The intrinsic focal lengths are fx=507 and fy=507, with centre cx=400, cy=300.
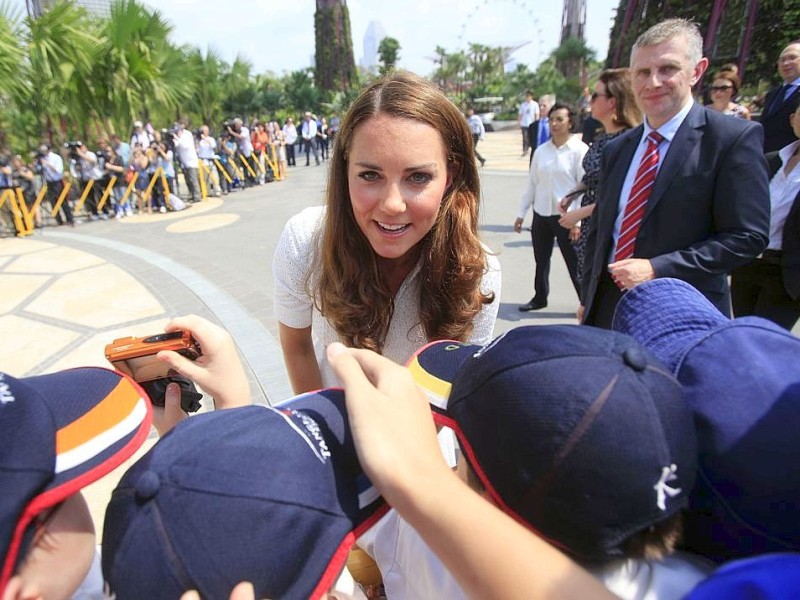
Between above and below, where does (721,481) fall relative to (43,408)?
below

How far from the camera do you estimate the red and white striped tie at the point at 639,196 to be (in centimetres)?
234

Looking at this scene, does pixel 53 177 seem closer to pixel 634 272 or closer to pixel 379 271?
pixel 379 271

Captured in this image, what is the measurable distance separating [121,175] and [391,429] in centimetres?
1192

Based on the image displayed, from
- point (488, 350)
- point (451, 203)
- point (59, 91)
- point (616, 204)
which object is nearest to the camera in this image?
point (488, 350)

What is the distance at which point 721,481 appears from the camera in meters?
0.77

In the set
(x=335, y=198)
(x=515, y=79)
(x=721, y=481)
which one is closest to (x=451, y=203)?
(x=335, y=198)

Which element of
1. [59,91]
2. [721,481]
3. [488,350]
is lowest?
[721,481]

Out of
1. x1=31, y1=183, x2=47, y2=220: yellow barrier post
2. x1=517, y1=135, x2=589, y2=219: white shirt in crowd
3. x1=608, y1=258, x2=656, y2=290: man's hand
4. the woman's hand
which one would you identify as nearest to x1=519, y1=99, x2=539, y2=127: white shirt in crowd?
x1=517, y1=135, x2=589, y2=219: white shirt in crowd

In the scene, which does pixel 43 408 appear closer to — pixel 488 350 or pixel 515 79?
pixel 488 350

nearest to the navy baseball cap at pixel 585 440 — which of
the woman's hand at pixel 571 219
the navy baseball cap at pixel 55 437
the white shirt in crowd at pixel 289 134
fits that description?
the navy baseball cap at pixel 55 437

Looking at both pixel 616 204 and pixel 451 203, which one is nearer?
pixel 451 203

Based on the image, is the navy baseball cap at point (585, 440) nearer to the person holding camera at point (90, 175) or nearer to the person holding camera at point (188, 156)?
the person holding camera at point (90, 175)

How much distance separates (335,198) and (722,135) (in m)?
1.70

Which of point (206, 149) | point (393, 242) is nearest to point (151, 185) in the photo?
point (206, 149)
